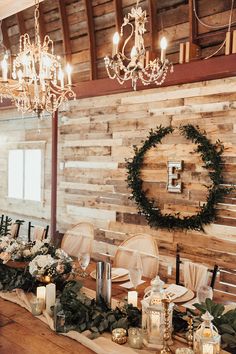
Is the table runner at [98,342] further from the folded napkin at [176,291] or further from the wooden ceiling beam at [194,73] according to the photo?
the wooden ceiling beam at [194,73]

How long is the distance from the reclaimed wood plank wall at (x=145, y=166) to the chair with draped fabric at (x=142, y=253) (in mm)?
1475

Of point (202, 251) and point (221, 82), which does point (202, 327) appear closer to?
point (202, 251)

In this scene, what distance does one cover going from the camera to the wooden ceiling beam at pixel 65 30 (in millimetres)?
5828

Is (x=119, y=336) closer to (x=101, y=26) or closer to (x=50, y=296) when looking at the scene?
(x=50, y=296)

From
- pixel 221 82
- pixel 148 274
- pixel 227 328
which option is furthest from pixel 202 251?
pixel 227 328

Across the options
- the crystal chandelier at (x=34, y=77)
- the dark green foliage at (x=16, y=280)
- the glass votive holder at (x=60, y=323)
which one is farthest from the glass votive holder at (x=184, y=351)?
the crystal chandelier at (x=34, y=77)

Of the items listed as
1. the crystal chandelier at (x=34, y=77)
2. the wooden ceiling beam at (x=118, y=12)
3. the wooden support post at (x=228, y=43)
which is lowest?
the crystal chandelier at (x=34, y=77)

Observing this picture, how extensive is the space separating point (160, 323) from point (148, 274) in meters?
1.46

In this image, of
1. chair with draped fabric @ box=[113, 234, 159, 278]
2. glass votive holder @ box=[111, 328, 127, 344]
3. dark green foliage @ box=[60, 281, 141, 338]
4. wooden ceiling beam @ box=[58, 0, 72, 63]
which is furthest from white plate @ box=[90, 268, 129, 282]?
wooden ceiling beam @ box=[58, 0, 72, 63]

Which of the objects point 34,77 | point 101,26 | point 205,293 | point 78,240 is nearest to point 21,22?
point 101,26

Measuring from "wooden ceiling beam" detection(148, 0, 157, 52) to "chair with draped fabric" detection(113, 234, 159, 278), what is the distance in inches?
112

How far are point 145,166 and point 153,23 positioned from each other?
2.02 meters

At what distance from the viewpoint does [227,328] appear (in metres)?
1.81

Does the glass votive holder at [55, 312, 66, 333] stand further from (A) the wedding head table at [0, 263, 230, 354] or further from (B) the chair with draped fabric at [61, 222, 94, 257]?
(B) the chair with draped fabric at [61, 222, 94, 257]
